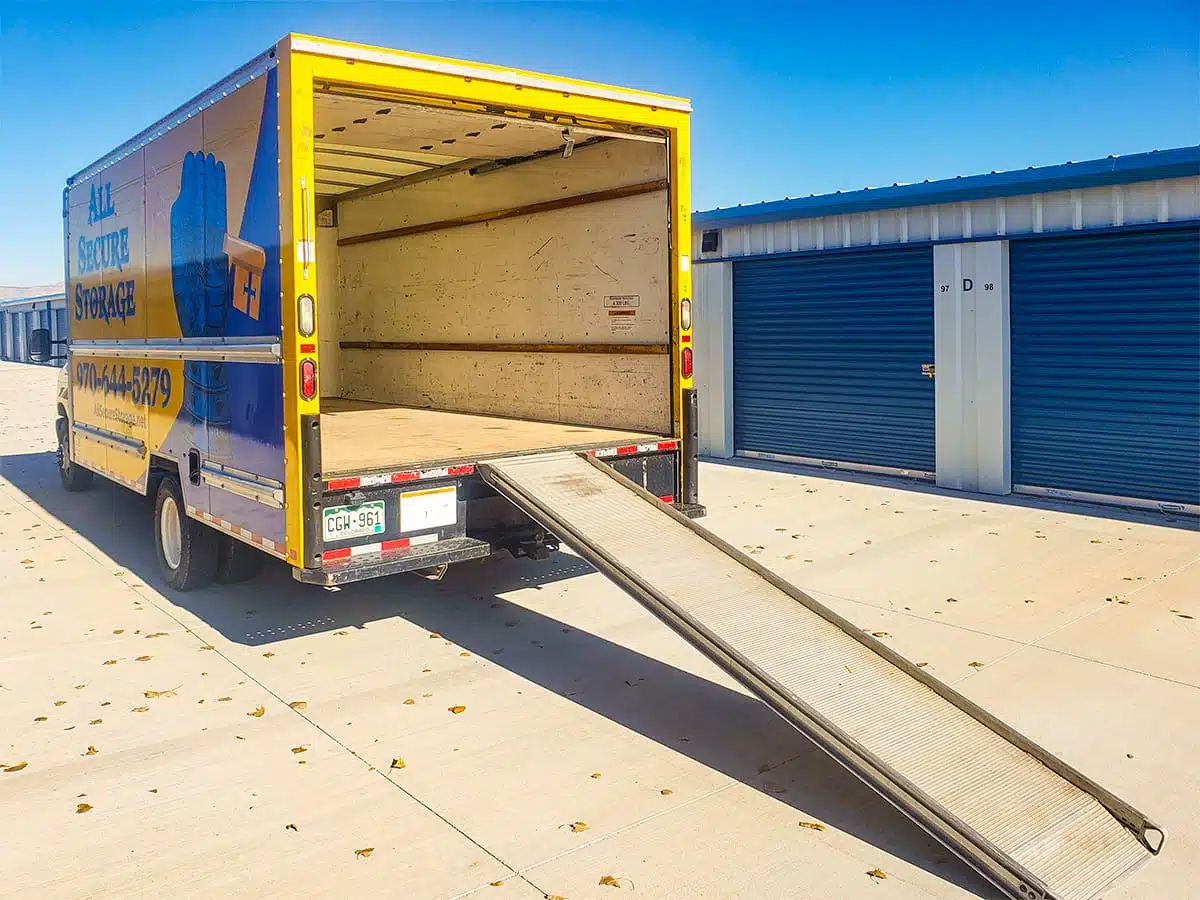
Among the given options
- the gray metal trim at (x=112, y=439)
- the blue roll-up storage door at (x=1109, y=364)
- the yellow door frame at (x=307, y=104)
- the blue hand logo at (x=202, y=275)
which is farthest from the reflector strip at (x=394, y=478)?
the blue roll-up storage door at (x=1109, y=364)

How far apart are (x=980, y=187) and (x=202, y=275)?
299 inches

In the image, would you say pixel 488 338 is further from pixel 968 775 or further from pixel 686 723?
pixel 968 775

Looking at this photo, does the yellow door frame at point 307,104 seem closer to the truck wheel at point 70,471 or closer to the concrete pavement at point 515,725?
the concrete pavement at point 515,725

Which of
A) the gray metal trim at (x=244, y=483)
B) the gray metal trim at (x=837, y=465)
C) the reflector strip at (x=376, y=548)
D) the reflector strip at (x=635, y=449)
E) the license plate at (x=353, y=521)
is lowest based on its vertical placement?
the gray metal trim at (x=837, y=465)

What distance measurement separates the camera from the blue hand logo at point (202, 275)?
6.25 m

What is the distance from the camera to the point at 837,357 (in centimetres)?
1288

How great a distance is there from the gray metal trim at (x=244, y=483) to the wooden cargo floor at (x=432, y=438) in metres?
0.30

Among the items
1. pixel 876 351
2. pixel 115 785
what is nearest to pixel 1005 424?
pixel 876 351

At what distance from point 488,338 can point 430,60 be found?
3.84 metres

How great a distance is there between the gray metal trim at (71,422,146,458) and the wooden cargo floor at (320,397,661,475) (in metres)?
1.31

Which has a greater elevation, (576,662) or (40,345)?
(40,345)

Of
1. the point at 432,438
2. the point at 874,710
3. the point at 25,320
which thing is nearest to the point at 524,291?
the point at 432,438

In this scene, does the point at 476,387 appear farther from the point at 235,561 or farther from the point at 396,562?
the point at 396,562

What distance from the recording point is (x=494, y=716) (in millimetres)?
5203
